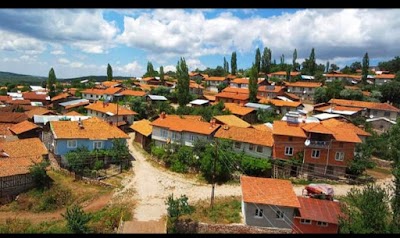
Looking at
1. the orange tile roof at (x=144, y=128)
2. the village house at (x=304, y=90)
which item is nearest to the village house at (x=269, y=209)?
the orange tile roof at (x=144, y=128)

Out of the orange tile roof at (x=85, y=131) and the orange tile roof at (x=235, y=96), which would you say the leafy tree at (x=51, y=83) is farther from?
the orange tile roof at (x=85, y=131)

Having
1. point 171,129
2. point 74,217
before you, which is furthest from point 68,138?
point 74,217

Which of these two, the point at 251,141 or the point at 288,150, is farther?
the point at 251,141

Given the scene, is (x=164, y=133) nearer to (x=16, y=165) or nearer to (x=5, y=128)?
(x=16, y=165)

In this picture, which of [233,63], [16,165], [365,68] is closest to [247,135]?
[16,165]

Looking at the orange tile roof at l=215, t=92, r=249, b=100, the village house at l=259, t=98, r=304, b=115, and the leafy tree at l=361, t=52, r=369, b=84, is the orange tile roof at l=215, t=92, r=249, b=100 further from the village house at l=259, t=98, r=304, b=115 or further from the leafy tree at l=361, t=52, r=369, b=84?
the leafy tree at l=361, t=52, r=369, b=84

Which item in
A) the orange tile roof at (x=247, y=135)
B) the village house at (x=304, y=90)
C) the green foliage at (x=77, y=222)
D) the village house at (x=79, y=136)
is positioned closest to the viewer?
the green foliage at (x=77, y=222)
